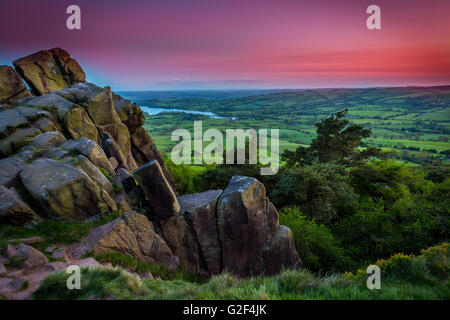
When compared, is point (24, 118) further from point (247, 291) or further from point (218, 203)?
point (247, 291)

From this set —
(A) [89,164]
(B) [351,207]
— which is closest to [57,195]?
(A) [89,164]

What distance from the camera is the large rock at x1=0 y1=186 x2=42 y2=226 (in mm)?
10789

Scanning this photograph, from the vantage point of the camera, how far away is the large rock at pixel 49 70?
89.7 ft

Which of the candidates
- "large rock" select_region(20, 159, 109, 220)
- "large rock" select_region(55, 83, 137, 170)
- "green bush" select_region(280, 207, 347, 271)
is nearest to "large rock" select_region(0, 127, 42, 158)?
"large rock" select_region(20, 159, 109, 220)

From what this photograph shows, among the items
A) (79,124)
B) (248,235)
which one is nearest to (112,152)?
(79,124)

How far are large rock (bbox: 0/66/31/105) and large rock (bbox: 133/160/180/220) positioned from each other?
824 inches

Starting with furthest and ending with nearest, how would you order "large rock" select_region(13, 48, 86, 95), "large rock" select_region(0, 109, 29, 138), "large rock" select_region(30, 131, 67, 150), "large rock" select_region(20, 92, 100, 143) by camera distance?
"large rock" select_region(13, 48, 86, 95) → "large rock" select_region(20, 92, 100, 143) → "large rock" select_region(0, 109, 29, 138) → "large rock" select_region(30, 131, 67, 150)

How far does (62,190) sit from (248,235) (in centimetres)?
1139

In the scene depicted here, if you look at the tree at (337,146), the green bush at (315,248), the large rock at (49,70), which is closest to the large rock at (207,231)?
the green bush at (315,248)

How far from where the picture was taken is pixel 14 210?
10.9 metres

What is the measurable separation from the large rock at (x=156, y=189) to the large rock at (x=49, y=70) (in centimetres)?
2417

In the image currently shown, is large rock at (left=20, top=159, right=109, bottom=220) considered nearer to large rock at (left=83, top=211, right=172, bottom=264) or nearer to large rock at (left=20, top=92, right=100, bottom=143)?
large rock at (left=83, top=211, right=172, bottom=264)

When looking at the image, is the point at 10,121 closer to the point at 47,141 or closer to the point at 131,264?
the point at 47,141
